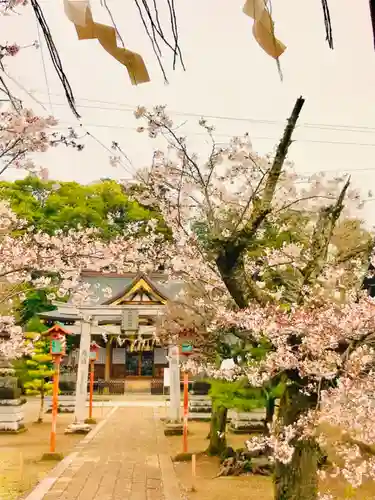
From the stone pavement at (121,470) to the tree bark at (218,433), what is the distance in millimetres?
1137

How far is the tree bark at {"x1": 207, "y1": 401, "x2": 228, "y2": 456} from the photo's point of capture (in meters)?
12.5

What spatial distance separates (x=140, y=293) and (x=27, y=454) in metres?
17.2

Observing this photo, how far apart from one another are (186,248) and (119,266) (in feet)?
7.22

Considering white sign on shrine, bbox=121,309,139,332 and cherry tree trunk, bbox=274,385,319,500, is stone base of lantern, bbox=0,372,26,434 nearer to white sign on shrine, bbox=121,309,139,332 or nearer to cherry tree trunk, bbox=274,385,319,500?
white sign on shrine, bbox=121,309,139,332

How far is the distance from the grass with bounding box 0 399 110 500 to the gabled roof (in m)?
9.28

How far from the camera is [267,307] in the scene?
6.00 metres

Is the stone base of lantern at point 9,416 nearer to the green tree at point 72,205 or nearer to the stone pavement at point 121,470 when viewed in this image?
the stone pavement at point 121,470

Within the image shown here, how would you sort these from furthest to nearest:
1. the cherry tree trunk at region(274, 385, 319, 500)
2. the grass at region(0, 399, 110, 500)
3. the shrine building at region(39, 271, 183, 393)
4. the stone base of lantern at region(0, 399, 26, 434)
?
the shrine building at region(39, 271, 183, 393)
the stone base of lantern at region(0, 399, 26, 434)
the grass at region(0, 399, 110, 500)
the cherry tree trunk at region(274, 385, 319, 500)

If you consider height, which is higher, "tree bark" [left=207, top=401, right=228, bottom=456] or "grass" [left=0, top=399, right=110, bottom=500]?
"tree bark" [left=207, top=401, right=228, bottom=456]

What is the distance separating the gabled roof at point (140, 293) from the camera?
28.7 metres

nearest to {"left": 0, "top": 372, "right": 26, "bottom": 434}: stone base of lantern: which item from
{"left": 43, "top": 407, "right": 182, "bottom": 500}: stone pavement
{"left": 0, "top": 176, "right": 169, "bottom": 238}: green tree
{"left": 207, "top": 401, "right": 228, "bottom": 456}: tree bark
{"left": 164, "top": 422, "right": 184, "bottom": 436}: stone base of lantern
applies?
{"left": 43, "top": 407, "right": 182, "bottom": 500}: stone pavement

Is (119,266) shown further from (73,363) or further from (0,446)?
(73,363)

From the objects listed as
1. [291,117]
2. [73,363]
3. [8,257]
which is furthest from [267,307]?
[73,363]

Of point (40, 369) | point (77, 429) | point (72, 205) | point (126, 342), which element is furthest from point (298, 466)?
point (72, 205)
